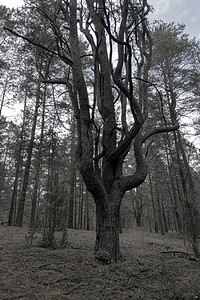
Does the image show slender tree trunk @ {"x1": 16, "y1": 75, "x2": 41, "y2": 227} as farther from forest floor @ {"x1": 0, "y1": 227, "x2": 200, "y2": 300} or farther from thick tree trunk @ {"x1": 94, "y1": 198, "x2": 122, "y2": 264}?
thick tree trunk @ {"x1": 94, "y1": 198, "x2": 122, "y2": 264}

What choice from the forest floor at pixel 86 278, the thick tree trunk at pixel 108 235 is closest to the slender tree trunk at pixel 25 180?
the forest floor at pixel 86 278

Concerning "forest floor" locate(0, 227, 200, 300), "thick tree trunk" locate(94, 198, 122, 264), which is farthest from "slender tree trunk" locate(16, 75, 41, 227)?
"thick tree trunk" locate(94, 198, 122, 264)

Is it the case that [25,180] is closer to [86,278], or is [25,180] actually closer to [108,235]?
[108,235]

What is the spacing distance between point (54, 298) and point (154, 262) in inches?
96.9

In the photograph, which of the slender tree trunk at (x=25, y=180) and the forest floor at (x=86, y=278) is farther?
the slender tree trunk at (x=25, y=180)

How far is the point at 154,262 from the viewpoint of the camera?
13.5ft

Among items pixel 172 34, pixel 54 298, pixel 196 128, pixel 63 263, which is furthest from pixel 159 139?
pixel 54 298

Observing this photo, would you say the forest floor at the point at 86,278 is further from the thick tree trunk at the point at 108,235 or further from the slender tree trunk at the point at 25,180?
the slender tree trunk at the point at 25,180

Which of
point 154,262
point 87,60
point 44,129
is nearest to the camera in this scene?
point 154,262

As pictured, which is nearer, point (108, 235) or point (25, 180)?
point (108, 235)

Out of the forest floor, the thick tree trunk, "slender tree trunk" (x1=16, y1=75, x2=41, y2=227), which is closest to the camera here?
the forest floor

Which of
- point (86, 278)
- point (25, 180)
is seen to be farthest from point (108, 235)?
point (25, 180)

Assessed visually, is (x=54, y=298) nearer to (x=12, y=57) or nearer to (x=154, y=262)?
(x=154, y=262)

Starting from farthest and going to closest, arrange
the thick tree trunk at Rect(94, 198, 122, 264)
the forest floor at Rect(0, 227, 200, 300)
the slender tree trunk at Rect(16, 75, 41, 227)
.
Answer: the slender tree trunk at Rect(16, 75, 41, 227)
the thick tree trunk at Rect(94, 198, 122, 264)
the forest floor at Rect(0, 227, 200, 300)
